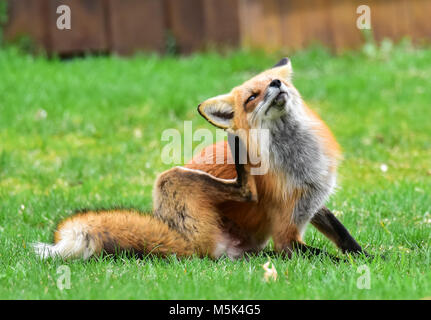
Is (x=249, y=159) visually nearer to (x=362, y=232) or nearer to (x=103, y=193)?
(x=362, y=232)

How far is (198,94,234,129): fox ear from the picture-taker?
393 cm

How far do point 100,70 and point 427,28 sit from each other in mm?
5967

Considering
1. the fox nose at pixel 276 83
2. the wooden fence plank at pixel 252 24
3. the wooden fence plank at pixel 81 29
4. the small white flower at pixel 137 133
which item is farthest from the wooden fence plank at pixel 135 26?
the fox nose at pixel 276 83

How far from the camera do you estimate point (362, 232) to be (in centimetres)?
461

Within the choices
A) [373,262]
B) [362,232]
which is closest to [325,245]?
[362,232]

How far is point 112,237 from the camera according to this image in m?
3.83

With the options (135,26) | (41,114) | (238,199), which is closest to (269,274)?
(238,199)

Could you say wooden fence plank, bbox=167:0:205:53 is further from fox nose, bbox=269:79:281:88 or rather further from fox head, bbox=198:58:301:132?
fox nose, bbox=269:79:281:88

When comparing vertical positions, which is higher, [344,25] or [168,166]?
[344,25]

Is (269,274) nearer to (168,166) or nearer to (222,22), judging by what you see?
(168,166)

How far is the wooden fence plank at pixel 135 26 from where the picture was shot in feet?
36.2

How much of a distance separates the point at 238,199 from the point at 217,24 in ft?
25.2

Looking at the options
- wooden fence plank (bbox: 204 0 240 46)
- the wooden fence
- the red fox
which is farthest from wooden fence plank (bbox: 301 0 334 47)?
the red fox
